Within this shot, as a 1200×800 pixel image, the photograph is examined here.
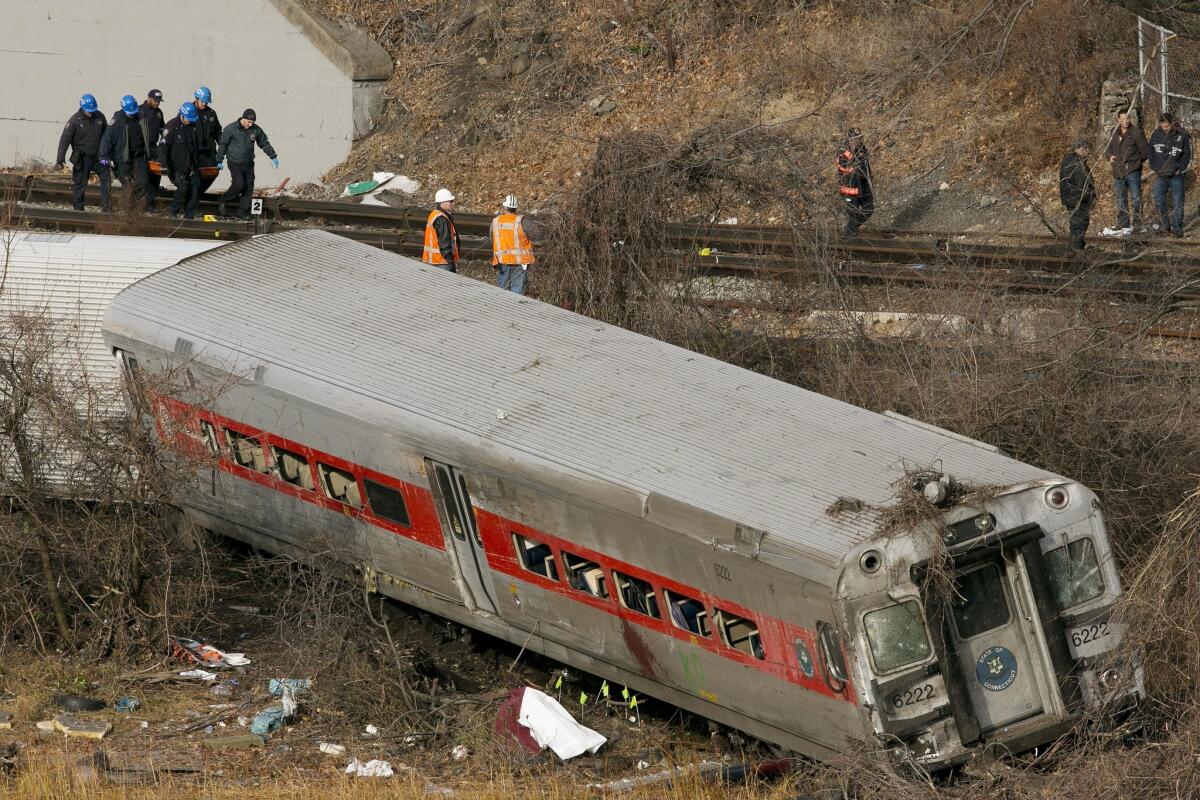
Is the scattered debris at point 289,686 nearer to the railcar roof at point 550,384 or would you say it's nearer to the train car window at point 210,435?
the railcar roof at point 550,384

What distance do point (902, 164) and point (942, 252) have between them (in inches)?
283

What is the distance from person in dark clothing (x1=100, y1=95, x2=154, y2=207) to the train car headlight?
51.1 ft

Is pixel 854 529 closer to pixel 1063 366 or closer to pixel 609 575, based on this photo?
pixel 609 575

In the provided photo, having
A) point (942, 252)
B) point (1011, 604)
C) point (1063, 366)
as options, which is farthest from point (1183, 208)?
point (1011, 604)

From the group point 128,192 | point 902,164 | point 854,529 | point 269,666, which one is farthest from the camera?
point 902,164

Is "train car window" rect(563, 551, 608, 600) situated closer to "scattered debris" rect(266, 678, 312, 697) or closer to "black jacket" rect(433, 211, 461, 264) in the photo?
"scattered debris" rect(266, 678, 312, 697)

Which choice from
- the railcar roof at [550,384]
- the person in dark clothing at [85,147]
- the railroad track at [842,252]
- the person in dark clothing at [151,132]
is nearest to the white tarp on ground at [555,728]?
the railcar roof at [550,384]

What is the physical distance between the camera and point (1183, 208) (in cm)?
2112

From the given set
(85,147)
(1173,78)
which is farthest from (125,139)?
(1173,78)

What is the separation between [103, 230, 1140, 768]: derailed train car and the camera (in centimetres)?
957

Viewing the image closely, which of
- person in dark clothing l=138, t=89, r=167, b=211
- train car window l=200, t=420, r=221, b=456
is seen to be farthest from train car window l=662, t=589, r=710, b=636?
person in dark clothing l=138, t=89, r=167, b=211

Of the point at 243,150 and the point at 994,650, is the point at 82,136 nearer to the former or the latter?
the point at 243,150

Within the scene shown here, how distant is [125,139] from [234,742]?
13.5 meters

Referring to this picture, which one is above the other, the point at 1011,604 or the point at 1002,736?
the point at 1011,604
